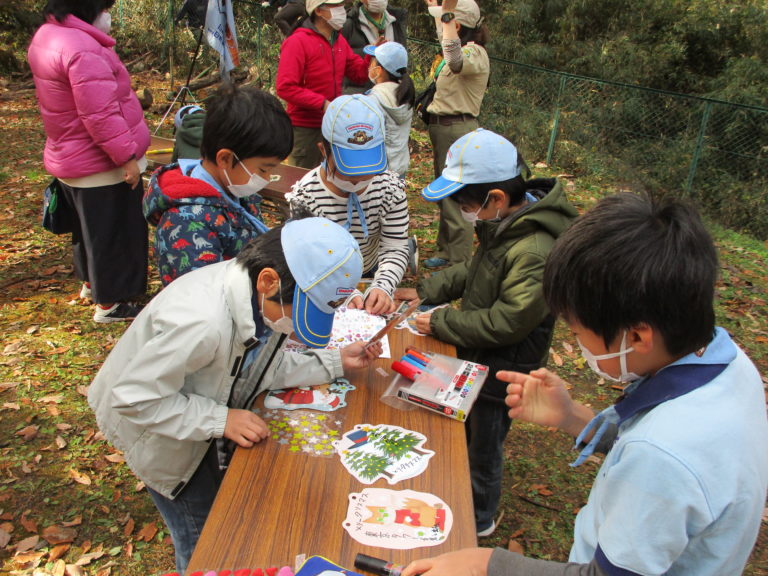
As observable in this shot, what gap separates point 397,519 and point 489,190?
53.5 inches

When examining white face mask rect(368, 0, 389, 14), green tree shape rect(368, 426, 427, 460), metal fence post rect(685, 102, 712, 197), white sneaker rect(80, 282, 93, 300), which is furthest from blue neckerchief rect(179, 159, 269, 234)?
metal fence post rect(685, 102, 712, 197)

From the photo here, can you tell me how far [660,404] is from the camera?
1102 mm

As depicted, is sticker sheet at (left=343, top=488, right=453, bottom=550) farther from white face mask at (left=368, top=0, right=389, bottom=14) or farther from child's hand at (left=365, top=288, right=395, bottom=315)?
white face mask at (left=368, top=0, right=389, bottom=14)

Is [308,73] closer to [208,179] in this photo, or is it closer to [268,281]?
[208,179]

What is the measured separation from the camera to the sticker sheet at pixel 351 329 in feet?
7.40

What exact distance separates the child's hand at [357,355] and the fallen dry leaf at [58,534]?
1.81 meters

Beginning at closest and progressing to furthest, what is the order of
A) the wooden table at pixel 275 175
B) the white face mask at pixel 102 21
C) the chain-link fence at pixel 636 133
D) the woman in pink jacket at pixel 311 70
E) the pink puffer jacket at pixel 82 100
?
1. the pink puffer jacket at pixel 82 100
2. the white face mask at pixel 102 21
3. the wooden table at pixel 275 175
4. the woman in pink jacket at pixel 311 70
5. the chain-link fence at pixel 636 133

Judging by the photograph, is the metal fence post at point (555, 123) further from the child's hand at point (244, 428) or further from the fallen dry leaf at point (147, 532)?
the child's hand at point (244, 428)

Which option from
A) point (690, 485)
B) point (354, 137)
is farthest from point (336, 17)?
point (690, 485)

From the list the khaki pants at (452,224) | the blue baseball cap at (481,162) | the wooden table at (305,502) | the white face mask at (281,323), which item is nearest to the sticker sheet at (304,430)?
the wooden table at (305,502)

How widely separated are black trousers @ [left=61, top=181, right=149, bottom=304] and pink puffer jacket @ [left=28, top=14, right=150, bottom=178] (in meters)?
0.20

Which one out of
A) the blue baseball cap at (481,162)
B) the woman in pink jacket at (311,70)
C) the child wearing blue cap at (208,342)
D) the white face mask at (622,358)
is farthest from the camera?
the woman in pink jacket at (311,70)

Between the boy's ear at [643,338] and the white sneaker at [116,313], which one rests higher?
the boy's ear at [643,338]

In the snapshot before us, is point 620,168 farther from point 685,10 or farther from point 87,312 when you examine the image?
point 87,312
